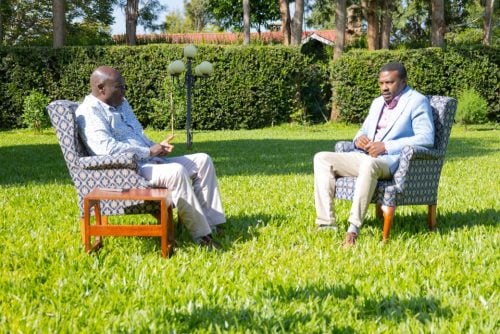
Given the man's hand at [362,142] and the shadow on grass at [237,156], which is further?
the shadow on grass at [237,156]

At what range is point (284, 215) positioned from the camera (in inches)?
247

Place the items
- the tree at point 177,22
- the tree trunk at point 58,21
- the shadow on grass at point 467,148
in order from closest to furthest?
the shadow on grass at point 467,148 < the tree trunk at point 58,21 < the tree at point 177,22

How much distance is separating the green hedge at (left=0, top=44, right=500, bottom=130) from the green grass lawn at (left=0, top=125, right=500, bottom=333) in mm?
14160

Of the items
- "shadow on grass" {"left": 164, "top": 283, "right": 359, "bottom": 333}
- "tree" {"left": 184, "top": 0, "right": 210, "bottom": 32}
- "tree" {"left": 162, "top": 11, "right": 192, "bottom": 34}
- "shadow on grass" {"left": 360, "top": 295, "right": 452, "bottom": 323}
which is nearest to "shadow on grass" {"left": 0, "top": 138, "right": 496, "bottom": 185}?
"shadow on grass" {"left": 164, "top": 283, "right": 359, "bottom": 333}

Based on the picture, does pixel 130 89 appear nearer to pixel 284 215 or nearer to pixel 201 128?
pixel 201 128

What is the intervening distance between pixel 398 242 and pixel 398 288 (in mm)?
1212

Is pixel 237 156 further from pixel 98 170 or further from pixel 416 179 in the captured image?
pixel 98 170

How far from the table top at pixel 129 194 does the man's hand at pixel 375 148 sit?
5.81 feet

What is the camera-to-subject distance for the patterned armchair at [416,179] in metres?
5.16

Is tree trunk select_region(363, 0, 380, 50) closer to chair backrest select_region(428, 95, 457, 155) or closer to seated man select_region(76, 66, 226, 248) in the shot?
chair backrest select_region(428, 95, 457, 155)

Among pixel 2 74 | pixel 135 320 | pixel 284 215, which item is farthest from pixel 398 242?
pixel 2 74

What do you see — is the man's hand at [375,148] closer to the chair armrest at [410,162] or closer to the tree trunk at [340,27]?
the chair armrest at [410,162]

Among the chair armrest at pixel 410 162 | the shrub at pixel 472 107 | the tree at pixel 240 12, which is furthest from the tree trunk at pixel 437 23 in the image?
the tree at pixel 240 12

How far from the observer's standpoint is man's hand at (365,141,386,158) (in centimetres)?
540
